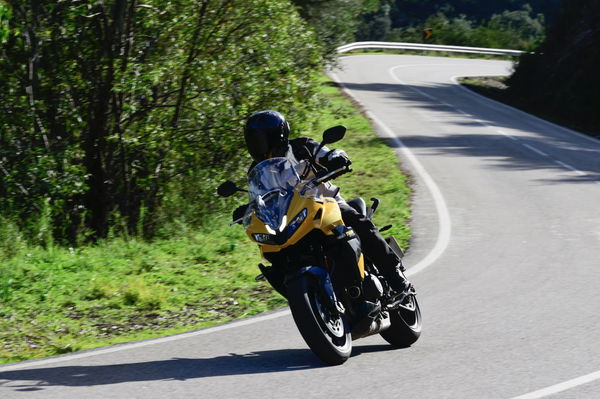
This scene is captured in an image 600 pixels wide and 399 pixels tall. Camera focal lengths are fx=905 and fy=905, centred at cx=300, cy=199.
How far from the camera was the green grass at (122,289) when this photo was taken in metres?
8.29

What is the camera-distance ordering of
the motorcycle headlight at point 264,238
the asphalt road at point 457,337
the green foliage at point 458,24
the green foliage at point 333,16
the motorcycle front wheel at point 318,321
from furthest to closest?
the green foliage at point 458,24
the green foliage at point 333,16
the motorcycle headlight at point 264,238
the motorcycle front wheel at point 318,321
the asphalt road at point 457,337

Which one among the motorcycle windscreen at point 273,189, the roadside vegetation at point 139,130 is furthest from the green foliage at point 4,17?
the motorcycle windscreen at point 273,189

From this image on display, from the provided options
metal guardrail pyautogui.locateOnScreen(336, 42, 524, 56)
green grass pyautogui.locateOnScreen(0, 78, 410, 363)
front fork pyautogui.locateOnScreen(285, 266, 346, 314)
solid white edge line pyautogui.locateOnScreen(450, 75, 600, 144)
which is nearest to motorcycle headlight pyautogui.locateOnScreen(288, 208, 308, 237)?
front fork pyautogui.locateOnScreen(285, 266, 346, 314)

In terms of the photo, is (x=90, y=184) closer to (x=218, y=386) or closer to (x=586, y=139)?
(x=218, y=386)

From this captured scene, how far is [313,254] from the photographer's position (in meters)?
6.51

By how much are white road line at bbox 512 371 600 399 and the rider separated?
63.5 inches

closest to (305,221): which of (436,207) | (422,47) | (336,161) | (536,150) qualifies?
(336,161)

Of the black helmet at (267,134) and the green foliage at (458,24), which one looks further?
the green foliage at (458,24)

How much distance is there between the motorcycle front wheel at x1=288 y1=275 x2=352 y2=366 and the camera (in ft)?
20.2

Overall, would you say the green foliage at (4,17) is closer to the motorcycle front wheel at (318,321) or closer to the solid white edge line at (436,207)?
the motorcycle front wheel at (318,321)

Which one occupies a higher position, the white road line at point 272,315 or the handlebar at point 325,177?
the handlebar at point 325,177

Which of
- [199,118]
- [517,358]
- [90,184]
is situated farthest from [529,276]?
[90,184]

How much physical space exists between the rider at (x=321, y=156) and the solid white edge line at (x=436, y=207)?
3.08 metres

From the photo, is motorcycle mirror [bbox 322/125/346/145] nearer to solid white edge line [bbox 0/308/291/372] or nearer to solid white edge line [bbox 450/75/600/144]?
solid white edge line [bbox 0/308/291/372]
